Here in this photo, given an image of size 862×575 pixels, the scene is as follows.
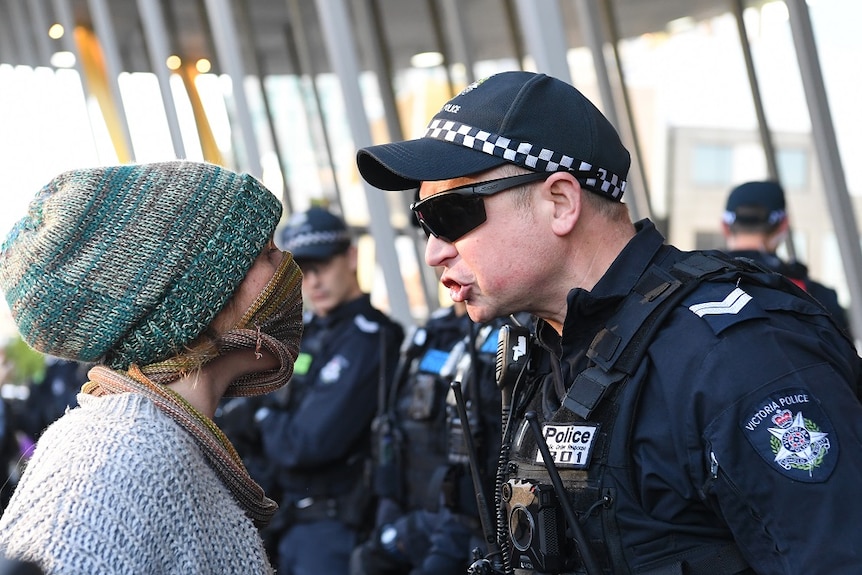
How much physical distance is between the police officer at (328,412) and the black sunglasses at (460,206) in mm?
2384

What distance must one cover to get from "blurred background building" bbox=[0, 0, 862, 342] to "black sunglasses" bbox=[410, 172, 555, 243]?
81 cm

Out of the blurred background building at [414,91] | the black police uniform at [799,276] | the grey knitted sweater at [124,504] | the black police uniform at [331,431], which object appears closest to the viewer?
the grey knitted sweater at [124,504]

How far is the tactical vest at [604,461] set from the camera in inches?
72.9

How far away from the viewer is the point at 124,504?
1.66m

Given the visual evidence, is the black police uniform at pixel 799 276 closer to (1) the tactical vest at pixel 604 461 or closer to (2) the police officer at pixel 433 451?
(2) the police officer at pixel 433 451

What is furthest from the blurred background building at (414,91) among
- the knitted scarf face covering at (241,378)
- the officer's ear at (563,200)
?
the officer's ear at (563,200)

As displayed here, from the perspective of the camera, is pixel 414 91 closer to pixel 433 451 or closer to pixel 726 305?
pixel 433 451

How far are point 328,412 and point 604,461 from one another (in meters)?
2.81

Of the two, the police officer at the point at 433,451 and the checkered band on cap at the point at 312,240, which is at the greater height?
the checkered band on cap at the point at 312,240

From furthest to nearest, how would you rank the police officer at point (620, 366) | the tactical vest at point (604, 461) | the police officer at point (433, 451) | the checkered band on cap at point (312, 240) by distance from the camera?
the checkered band on cap at point (312, 240), the police officer at point (433, 451), the tactical vest at point (604, 461), the police officer at point (620, 366)

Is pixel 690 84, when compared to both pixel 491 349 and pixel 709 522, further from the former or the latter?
pixel 709 522

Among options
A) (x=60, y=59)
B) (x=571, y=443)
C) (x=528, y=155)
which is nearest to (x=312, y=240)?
(x=528, y=155)

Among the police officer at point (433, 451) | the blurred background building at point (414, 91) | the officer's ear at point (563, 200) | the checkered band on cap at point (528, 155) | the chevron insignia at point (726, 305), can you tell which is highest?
the blurred background building at point (414, 91)

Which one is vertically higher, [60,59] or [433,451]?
[60,59]
